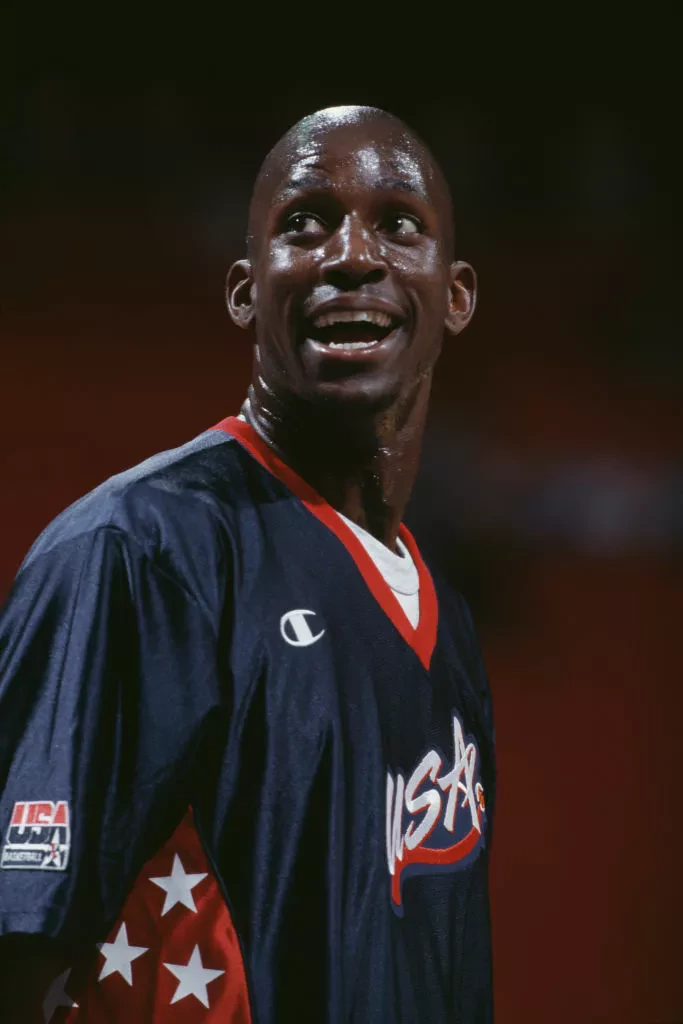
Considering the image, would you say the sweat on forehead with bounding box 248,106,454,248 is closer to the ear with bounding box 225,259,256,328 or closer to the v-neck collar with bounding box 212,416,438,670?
the ear with bounding box 225,259,256,328

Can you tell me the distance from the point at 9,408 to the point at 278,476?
96cm

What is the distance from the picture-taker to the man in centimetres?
80

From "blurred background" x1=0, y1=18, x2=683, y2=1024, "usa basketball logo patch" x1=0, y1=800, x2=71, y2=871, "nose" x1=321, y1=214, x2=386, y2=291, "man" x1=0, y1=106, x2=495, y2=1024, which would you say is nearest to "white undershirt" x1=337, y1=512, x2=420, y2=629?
"man" x1=0, y1=106, x2=495, y2=1024

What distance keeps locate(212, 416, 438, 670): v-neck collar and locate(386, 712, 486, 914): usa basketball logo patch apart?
88mm

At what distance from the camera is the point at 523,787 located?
7.35 ft

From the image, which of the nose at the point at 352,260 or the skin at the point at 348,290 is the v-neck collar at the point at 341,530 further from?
the nose at the point at 352,260

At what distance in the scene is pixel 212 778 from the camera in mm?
854

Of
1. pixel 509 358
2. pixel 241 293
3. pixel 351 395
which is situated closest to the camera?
pixel 351 395

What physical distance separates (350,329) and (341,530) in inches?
7.1

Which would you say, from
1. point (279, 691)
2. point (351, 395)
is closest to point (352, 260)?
point (351, 395)

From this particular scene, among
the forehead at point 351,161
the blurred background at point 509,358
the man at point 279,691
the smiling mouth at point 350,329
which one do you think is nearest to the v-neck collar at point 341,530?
the man at point 279,691

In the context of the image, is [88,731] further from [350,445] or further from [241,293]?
[241,293]

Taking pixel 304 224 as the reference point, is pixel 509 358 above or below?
above

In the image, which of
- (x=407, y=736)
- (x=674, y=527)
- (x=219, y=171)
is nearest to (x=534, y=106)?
(x=219, y=171)
